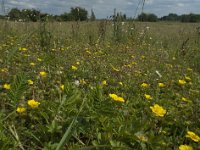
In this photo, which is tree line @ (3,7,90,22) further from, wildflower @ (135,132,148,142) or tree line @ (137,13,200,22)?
wildflower @ (135,132,148,142)

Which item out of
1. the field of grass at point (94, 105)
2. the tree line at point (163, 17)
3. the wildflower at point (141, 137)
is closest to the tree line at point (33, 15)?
the tree line at point (163, 17)

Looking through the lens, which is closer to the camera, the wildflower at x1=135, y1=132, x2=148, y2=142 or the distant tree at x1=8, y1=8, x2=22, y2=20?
the wildflower at x1=135, y1=132, x2=148, y2=142

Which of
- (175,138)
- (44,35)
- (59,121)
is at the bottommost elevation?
(175,138)

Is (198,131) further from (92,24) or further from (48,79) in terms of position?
(92,24)

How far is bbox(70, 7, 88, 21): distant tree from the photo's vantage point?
6793mm

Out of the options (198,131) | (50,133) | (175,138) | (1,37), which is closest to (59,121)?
(50,133)

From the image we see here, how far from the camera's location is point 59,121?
2082 mm

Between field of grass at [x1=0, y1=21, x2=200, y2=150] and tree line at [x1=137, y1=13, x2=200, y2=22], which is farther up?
tree line at [x1=137, y1=13, x2=200, y2=22]

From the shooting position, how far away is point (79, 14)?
695 cm

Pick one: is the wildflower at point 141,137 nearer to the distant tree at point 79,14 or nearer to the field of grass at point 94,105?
the field of grass at point 94,105

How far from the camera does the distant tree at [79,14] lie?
6793 mm

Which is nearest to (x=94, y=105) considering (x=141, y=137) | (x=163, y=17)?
(x=141, y=137)

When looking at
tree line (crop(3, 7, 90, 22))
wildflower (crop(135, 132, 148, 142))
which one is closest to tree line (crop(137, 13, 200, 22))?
tree line (crop(3, 7, 90, 22))

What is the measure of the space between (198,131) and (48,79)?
4.91ft
